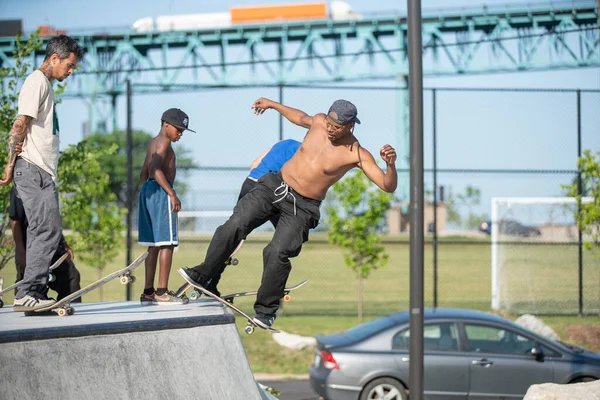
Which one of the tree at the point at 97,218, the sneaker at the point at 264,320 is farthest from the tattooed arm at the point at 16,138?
the tree at the point at 97,218

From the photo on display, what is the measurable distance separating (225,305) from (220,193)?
519 inches

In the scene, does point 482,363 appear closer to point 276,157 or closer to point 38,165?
point 276,157

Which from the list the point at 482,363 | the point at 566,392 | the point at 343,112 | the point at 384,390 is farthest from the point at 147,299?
the point at 482,363

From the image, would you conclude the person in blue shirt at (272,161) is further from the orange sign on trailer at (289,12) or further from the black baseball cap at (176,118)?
the orange sign on trailer at (289,12)

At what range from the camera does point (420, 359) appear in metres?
7.85

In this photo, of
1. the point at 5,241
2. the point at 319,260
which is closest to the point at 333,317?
the point at 5,241

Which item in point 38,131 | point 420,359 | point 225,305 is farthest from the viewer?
point 420,359

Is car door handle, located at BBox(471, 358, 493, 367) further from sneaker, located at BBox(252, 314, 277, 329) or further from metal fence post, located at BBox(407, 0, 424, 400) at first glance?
sneaker, located at BBox(252, 314, 277, 329)

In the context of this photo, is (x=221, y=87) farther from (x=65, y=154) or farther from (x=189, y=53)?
(x=189, y=53)

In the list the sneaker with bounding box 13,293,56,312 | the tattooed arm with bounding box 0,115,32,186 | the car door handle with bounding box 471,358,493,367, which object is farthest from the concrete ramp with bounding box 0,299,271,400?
the car door handle with bounding box 471,358,493,367

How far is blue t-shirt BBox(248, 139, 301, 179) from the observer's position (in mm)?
7047

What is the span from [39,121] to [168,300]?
6.82 feet

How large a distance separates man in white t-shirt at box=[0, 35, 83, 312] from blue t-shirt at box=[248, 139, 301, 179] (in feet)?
5.78

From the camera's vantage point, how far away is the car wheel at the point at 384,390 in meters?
10.5
